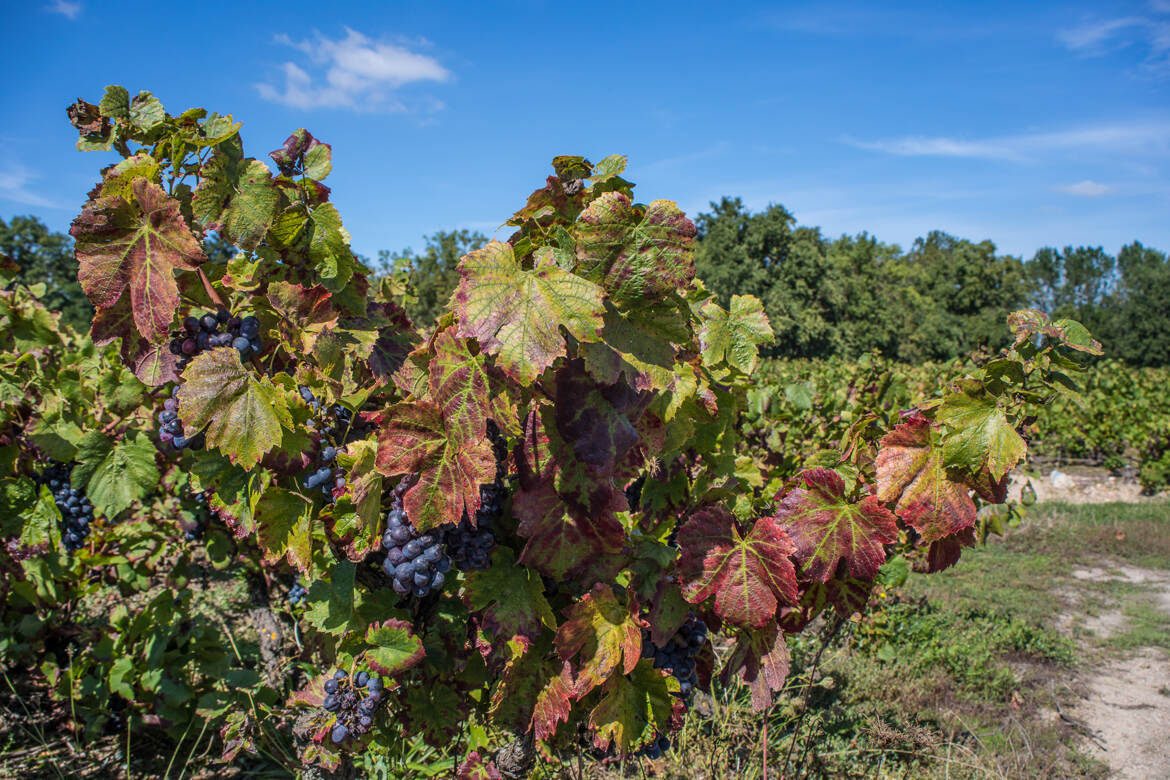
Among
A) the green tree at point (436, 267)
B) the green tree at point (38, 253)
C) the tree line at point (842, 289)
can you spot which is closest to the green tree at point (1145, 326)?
the tree line at point (842, 289)

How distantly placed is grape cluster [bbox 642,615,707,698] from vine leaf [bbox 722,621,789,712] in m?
0.12

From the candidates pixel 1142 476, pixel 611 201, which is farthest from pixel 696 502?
pixel 1142 476

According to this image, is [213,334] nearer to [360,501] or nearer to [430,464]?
[360,501]

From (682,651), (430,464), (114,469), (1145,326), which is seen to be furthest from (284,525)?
(1145,326)

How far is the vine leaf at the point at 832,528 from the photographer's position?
172 cm

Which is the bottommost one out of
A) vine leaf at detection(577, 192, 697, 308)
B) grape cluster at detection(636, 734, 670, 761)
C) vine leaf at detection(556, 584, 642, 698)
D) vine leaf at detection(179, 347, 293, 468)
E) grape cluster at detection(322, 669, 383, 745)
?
grape cluster at detection(636, 734, 670, 761)

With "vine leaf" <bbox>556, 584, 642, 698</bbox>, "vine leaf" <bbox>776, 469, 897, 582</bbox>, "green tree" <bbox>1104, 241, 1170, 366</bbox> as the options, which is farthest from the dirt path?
"green tree" <bbox>1104, 241, 1170, 366</bbox>

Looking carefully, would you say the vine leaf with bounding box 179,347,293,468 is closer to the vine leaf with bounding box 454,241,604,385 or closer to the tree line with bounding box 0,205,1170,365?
A: the vine leaf with bounding box 454,241,604,385

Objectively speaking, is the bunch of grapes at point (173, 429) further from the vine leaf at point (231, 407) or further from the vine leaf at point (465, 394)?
the vine leaf at point (465, 394)

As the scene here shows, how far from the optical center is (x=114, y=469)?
2.51m

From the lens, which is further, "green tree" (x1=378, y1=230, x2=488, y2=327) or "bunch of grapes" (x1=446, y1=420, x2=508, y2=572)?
"green tree" (x1=378, y1=230, x2=488, y2=327)

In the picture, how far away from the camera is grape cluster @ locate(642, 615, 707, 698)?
1792 mm

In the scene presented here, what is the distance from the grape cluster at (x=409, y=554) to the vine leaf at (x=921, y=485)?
1142 millimetres

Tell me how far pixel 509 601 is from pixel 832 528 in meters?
0.85
